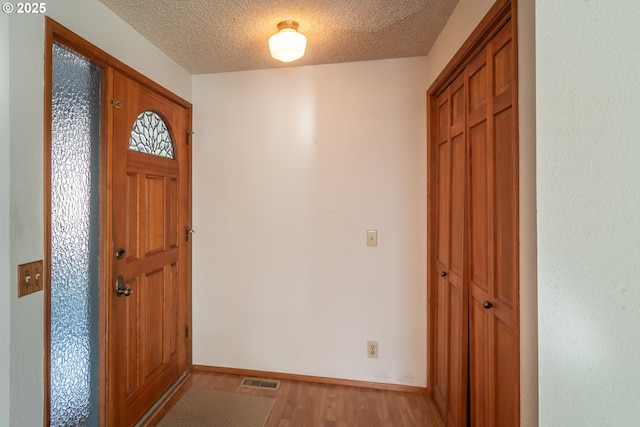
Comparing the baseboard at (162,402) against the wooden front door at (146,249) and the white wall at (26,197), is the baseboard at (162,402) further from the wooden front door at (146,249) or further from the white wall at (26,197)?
the white wall at (26,197)

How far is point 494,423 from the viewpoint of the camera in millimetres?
1163

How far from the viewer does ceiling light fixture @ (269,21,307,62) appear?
158 centimetres

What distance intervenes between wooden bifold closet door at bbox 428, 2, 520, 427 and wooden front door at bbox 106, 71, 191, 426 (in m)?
1.90

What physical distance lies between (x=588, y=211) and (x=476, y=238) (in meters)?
0.65

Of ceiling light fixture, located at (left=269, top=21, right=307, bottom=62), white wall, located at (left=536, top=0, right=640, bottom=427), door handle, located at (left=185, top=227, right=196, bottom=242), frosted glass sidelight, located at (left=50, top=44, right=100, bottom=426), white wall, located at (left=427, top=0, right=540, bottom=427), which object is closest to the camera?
white wall, located at (left=536, top=0, right=640, bottom=427)

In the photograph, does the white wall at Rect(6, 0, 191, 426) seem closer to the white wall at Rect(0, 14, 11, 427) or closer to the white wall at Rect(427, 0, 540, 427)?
the white wall at Rect(0, 14, 11, 427)

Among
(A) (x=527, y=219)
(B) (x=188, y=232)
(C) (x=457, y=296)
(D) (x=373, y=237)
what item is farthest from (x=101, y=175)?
(C) (x=457, y=296)

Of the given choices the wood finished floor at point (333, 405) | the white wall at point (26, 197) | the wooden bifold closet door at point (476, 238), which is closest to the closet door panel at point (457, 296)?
the wooden bifold closet door at point (476, 238)

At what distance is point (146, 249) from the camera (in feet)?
6.09

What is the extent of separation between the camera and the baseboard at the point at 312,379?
2100 mm

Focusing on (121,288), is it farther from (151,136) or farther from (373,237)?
(373,237)

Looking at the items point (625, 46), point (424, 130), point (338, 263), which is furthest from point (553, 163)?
point (338, 263)

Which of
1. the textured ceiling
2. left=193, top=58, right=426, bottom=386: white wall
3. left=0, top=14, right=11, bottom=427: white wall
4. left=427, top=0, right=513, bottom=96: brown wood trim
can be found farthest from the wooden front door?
left=427, top=0, right=513, bottom=96: brown wood trim

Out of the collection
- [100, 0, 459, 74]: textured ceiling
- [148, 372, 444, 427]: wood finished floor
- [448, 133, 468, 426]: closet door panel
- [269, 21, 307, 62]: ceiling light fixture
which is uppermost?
[100, 0, 459, 74]: textured ceiling
